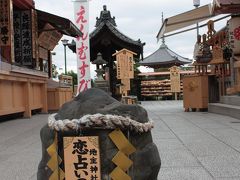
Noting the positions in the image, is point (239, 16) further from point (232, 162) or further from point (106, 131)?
point (106, 131)

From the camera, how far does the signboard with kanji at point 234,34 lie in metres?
14.9

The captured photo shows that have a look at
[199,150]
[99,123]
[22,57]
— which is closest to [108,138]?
[99,123]

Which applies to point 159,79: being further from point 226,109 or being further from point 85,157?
point 85,157

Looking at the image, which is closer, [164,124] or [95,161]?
[95,161]

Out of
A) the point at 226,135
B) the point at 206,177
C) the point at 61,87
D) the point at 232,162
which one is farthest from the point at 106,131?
the point at 61,87

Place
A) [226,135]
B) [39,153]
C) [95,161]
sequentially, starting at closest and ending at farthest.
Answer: [95,161], [39,153], [226,135]

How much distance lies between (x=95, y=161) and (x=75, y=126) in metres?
0.32

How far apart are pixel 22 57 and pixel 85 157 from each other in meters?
12.8

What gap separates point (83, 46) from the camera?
44.5 ft

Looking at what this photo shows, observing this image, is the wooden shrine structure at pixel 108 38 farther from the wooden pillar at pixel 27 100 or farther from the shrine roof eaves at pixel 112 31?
the wooden pillar at pixel 27 100

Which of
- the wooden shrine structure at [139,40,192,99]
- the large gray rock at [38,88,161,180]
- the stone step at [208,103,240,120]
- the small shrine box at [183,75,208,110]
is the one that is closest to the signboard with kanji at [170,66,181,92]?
the wooden shrine structure at [139,40,192,99]

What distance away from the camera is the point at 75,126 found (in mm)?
3498

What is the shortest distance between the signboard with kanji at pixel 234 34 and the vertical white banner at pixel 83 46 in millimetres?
5044

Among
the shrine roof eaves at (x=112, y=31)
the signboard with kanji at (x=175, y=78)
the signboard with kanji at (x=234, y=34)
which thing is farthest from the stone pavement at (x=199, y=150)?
the signboard with kanji at (x=175, y=78)
